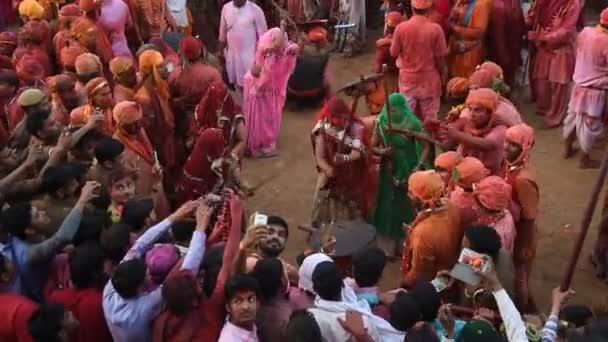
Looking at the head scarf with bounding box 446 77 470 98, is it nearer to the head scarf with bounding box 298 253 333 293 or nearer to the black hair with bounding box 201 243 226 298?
the head scarf with bounding box 298 253 333 293

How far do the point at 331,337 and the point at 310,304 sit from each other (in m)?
0.33

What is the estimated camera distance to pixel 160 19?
9.95 metres

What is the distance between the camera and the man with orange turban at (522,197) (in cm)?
559

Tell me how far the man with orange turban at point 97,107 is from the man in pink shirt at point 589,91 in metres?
4.26

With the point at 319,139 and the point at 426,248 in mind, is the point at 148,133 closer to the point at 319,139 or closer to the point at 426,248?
the point at 319,139

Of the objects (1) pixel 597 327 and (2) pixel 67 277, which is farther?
(2) pixel 67 277

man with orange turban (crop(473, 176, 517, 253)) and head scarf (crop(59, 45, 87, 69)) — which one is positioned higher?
head scarf (crop(59, 45, 87, 69))

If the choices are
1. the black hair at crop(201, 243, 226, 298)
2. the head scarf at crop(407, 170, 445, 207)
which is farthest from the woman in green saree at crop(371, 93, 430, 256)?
the black hair at crop(201, 243, 226, 298)

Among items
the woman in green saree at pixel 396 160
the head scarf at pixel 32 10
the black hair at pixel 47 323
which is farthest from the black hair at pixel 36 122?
the head scarf at pixel 32 10

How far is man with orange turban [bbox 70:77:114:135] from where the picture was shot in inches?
257

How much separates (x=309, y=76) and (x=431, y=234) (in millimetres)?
4859

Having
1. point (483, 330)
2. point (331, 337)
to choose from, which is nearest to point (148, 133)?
point (331, 337)

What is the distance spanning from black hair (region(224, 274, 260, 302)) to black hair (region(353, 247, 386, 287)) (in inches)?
25.3

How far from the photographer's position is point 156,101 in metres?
7.00
